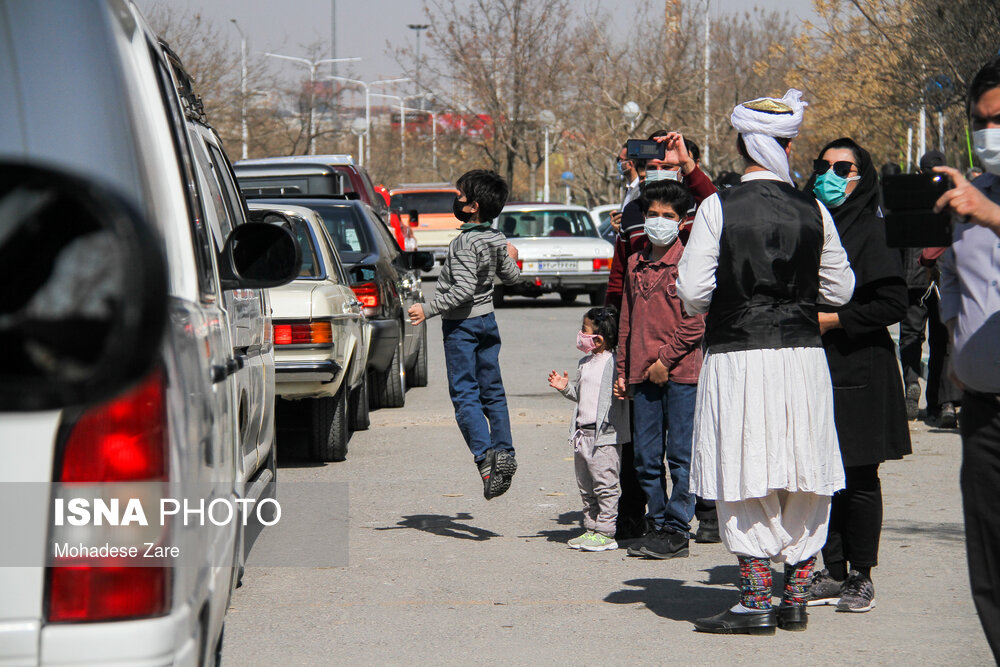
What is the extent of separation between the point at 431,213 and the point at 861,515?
2829cm

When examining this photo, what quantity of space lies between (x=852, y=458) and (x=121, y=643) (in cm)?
363

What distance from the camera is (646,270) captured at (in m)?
6.10

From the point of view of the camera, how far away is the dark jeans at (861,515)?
520 cm

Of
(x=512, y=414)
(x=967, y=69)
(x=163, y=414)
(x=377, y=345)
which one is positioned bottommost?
(x=512, y=414)

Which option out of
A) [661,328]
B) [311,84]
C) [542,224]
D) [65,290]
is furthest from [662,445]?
[311,84]

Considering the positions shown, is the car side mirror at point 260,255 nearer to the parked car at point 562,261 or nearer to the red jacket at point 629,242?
the red jacket at point 629,242

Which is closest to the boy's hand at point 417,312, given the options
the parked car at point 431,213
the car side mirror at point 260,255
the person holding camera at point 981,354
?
the car side mirror at point 260,255

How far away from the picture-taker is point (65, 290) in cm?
103

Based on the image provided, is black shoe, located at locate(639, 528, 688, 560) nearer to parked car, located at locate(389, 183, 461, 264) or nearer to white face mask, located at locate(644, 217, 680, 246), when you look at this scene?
white face mask, located at locate(644, 217, 680, 246)

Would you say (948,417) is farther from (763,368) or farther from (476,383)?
(763,368)

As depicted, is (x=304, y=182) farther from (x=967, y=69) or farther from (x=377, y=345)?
(x=967, y=69)

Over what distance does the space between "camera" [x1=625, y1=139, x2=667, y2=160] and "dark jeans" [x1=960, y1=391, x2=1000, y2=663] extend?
295 cm

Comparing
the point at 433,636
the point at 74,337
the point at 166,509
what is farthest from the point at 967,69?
the point at 74,337

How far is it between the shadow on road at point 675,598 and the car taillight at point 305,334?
10.1 feet
